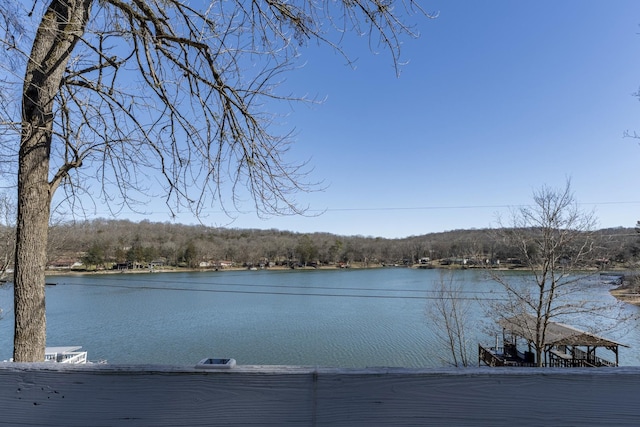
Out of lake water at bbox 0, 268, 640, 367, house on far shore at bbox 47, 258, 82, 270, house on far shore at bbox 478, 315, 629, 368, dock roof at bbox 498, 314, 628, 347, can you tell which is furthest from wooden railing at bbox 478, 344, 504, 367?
house on far shore at bbox 47, 258, 82, 270

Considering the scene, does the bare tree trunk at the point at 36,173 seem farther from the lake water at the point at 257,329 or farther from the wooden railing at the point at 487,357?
the wooden railing at the point at 487,357

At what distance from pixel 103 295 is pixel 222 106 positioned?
38.0 meters

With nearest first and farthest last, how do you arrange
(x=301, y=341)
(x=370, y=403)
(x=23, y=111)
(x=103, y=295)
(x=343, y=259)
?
(x=370, y=403) → (x=23, y=111) → (x=301, y=341) → (x=103, y=295) → (x=343, y=259)

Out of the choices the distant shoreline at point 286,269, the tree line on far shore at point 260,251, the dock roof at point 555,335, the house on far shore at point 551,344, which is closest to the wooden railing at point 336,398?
the house on far shore at point 551,344

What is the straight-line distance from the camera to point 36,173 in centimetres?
231

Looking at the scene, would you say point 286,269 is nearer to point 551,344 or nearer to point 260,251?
point 260,251

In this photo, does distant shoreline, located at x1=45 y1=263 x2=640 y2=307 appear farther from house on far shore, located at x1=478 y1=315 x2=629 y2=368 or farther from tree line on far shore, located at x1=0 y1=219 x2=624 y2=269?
house on far shore, located at x1=478 y1=315 x2=629 y2=368

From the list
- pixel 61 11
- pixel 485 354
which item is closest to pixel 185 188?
pixel 61 11

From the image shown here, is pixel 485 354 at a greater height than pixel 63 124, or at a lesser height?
lesser

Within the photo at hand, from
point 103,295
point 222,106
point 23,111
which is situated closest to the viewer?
point 23,111

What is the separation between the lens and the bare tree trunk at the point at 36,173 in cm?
224

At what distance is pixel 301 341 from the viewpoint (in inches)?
730

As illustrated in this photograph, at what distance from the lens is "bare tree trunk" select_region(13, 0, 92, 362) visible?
2240mm

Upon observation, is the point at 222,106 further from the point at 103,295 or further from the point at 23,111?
the point at 103,295
